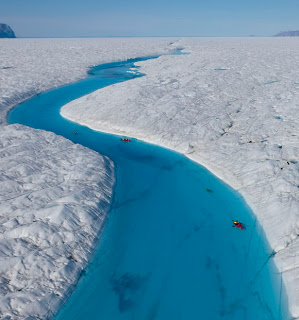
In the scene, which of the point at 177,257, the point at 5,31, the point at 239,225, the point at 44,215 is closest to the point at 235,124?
the point at 239,225

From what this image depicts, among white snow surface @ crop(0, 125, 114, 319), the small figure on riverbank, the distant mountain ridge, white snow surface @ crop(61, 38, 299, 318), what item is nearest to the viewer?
white snow surface @ crop(0, 125, 114, 319)

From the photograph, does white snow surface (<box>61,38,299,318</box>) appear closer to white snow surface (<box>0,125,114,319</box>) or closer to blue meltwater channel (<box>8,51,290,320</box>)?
blue meltwater channel (<box>8,51,290,320</box>)

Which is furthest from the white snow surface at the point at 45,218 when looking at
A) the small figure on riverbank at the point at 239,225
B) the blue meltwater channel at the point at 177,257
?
the small figure on riverbank at the point at 239,225

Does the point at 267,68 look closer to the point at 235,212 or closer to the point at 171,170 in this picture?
the point at 171,170

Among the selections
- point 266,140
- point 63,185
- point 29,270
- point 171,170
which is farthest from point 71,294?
point 266,140

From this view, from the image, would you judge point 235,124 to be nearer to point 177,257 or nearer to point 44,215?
point 177,257

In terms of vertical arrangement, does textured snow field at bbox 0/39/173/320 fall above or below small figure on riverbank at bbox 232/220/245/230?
above

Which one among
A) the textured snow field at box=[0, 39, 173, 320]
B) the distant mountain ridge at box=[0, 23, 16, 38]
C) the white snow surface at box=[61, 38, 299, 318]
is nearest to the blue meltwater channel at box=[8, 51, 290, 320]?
the textured snow field at box=[0, 39, 173, 320]
